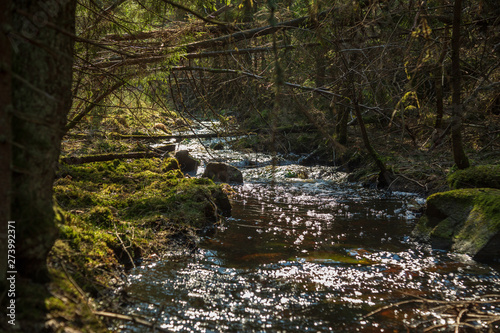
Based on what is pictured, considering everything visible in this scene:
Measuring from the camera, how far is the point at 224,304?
147 inches

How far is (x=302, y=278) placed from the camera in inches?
176

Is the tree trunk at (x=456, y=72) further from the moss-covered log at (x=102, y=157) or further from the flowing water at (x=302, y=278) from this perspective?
the moss-covered log at (x=102, y=157)

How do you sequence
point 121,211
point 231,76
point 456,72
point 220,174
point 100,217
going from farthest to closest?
point 220,174
point 231,76
point 456,72
point 121,211
point 100,217

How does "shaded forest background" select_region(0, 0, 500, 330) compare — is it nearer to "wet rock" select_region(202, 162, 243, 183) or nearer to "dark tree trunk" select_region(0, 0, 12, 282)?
"dark tree trunk" select_region(0, 0, 12, 282)

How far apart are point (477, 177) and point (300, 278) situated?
454 cm

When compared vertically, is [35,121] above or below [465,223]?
above

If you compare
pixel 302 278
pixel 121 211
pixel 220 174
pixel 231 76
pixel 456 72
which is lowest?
pixel 302 278

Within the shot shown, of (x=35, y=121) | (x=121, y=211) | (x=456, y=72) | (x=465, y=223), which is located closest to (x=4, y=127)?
(x=35, y=121)

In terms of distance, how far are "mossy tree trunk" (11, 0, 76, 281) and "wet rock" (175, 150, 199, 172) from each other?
10.4 metres

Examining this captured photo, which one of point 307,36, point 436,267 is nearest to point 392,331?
point 436,267

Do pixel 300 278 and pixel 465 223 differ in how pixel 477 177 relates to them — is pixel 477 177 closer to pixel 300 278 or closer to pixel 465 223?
pixel 465 223

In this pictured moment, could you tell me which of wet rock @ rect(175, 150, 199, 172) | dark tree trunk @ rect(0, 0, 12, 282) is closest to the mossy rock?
dark tree trunk @ rect(0, 0, 12, 282)

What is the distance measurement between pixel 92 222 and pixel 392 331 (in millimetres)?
3596

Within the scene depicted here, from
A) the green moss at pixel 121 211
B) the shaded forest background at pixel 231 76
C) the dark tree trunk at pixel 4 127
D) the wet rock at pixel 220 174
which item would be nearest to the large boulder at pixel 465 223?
the shaded forest background at pixel 231 76
